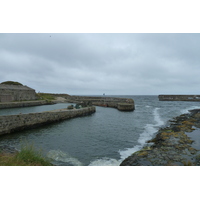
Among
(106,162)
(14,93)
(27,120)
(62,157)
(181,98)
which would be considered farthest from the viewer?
(181,98)

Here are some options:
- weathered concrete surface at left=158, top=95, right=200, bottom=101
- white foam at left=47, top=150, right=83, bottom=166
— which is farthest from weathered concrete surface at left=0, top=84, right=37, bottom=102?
weathered concrete surface at left=158, top=95, right=200, bottom=101

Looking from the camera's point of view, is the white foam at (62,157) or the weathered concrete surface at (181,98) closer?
the white foam at (62,157)

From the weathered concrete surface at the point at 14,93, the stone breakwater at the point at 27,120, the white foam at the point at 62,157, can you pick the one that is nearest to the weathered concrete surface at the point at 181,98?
the weathered concrete surface at the point at 14,93

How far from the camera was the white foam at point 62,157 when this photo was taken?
9.17m

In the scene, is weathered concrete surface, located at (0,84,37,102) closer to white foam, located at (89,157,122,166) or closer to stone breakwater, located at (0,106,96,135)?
stone breakwater, located at (0,106,96,135)

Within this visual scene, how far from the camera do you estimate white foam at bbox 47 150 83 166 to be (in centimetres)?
917

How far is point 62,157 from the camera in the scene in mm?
9750

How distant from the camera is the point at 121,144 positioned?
13.1 metres

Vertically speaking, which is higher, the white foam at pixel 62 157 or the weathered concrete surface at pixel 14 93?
the weathered concrete surface at pixel 14 93

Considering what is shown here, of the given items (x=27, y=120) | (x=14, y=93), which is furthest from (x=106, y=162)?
(x=14, y=93)

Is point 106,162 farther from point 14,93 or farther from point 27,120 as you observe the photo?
point 14,93

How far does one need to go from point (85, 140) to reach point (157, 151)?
6.90 meters

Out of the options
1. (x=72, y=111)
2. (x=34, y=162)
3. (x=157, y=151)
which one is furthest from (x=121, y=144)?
(x=72, y=111)

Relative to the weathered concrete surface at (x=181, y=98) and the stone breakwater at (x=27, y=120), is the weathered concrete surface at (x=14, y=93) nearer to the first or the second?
the stone breakwater at (x=27, y=120)
